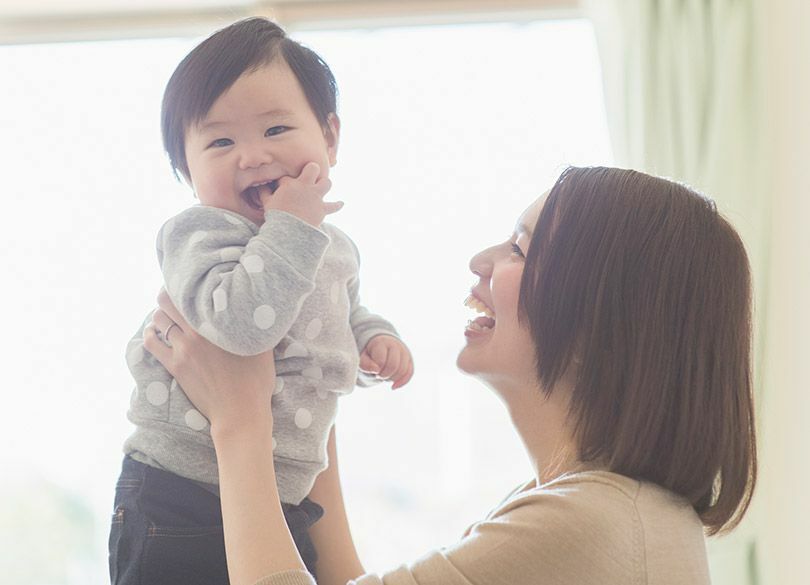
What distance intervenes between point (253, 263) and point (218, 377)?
0.18 metres

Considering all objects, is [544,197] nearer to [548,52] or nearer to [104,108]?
[548,52]

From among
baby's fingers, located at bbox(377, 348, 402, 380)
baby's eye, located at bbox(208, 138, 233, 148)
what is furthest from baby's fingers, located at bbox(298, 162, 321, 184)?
baby's fingers, located at bbox(377, 348, 402, 380)

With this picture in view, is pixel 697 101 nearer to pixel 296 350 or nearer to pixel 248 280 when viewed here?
pixel 296 350

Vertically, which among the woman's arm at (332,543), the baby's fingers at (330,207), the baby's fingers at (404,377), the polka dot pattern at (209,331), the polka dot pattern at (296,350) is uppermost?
the baby's fingers at (330,207)

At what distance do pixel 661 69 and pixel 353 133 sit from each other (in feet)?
2.96

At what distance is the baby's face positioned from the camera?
4.34ft

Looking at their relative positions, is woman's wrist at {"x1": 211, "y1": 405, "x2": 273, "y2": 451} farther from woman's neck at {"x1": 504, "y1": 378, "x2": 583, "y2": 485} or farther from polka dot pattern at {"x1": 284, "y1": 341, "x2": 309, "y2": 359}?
woman's neck at {"x1": 504, "y1": 378, "x2": 583, "y2": 485}

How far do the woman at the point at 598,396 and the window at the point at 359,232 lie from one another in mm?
1471

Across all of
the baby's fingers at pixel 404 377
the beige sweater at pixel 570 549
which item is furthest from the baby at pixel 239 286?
the beige sweater at pixel 570 549

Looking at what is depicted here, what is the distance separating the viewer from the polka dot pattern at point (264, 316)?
1187 mm

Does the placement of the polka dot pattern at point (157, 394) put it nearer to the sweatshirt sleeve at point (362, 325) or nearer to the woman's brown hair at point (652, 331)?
the sweatshirt sleeve at point (362, 325)

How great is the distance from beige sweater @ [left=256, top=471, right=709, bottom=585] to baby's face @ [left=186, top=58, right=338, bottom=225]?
526 millimetres

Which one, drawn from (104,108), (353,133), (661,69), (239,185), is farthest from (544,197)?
(104,108)

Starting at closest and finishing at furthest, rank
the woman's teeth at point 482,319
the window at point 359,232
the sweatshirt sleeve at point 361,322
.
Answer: the woman's teeth at point 482,319 → the sweatshirt sleeve at point 361,322 → the window at point 359,232
